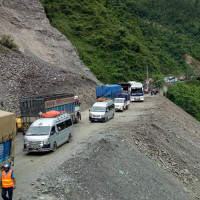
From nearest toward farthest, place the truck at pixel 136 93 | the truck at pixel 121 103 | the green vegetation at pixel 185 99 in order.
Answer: the truck at pixel 121 103 < the truck at pixel 136 93 < the green vegetation at pixel 185 99

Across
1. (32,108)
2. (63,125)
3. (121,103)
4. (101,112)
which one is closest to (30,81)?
(121,103)

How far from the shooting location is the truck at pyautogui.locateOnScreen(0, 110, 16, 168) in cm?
1346

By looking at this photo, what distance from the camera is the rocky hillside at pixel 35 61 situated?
1380 inches

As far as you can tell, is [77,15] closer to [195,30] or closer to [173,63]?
[173,63]

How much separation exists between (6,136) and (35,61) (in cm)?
2990

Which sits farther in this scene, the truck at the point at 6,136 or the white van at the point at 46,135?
the white van at the point at 46,135

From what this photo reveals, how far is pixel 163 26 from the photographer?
13325 centimetres

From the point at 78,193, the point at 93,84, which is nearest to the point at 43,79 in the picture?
the point at 93,84

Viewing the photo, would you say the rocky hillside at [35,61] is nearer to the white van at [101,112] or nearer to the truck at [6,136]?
the white van at [101,112]

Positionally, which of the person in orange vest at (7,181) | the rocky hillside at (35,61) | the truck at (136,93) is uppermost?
the rocky hillside at (35,61)

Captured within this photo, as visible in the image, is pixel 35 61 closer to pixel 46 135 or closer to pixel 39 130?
pixel 39 130

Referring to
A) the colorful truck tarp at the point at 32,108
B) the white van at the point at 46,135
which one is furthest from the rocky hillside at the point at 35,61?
the white van at the point at 46,135

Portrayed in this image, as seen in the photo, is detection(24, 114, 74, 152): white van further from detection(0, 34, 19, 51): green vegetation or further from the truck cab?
detection(0, 34, 19, 51): green vegetation

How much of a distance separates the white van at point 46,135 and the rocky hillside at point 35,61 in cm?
1072
